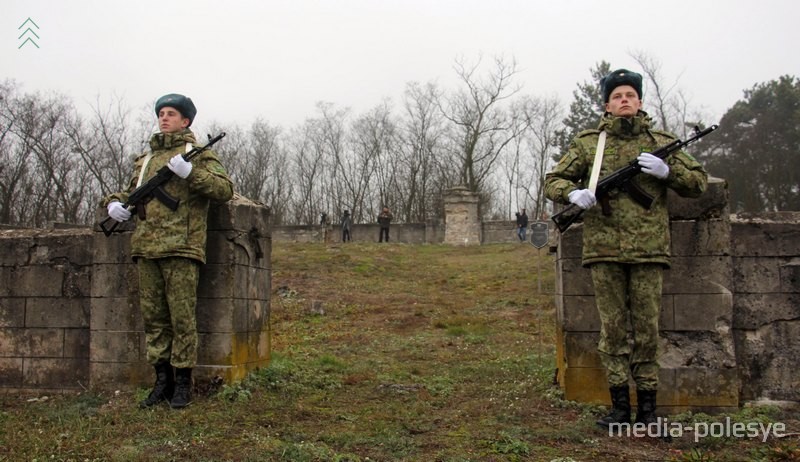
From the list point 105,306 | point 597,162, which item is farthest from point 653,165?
point 105,306

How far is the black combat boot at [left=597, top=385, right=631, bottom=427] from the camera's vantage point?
4395 mm

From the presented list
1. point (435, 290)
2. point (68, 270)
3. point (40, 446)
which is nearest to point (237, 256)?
point (68, 270)

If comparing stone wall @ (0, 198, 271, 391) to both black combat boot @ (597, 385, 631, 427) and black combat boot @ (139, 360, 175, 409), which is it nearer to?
black combat boot @ (139, 360, 175, 409)

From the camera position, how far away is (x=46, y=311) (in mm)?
6172

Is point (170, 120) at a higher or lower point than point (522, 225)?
lower

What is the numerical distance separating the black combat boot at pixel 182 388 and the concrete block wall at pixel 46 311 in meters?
1.51

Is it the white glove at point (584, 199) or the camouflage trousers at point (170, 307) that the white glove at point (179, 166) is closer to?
the camouflage trousers at point (170, 307)

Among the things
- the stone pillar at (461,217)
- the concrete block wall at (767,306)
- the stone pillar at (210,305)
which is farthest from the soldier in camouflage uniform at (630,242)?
the stone pillar at (461,217)

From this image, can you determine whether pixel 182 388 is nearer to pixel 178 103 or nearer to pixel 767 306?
pixel 178 103

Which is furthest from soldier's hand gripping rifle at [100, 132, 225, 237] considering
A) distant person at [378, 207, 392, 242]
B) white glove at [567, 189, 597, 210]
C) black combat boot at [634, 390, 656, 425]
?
distant person at [378, 207, 392, 242]

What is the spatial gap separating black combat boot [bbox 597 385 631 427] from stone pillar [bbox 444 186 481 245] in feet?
80.4

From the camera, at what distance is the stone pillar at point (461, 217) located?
29062 millimetres

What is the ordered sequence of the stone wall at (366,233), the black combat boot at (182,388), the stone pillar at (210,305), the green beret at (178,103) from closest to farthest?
the black combat boot at (182,388)
the green beret at (178,103)
the stone pillar at (210,305)
the stone wall at (366,233)

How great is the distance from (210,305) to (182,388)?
2.67 ft
